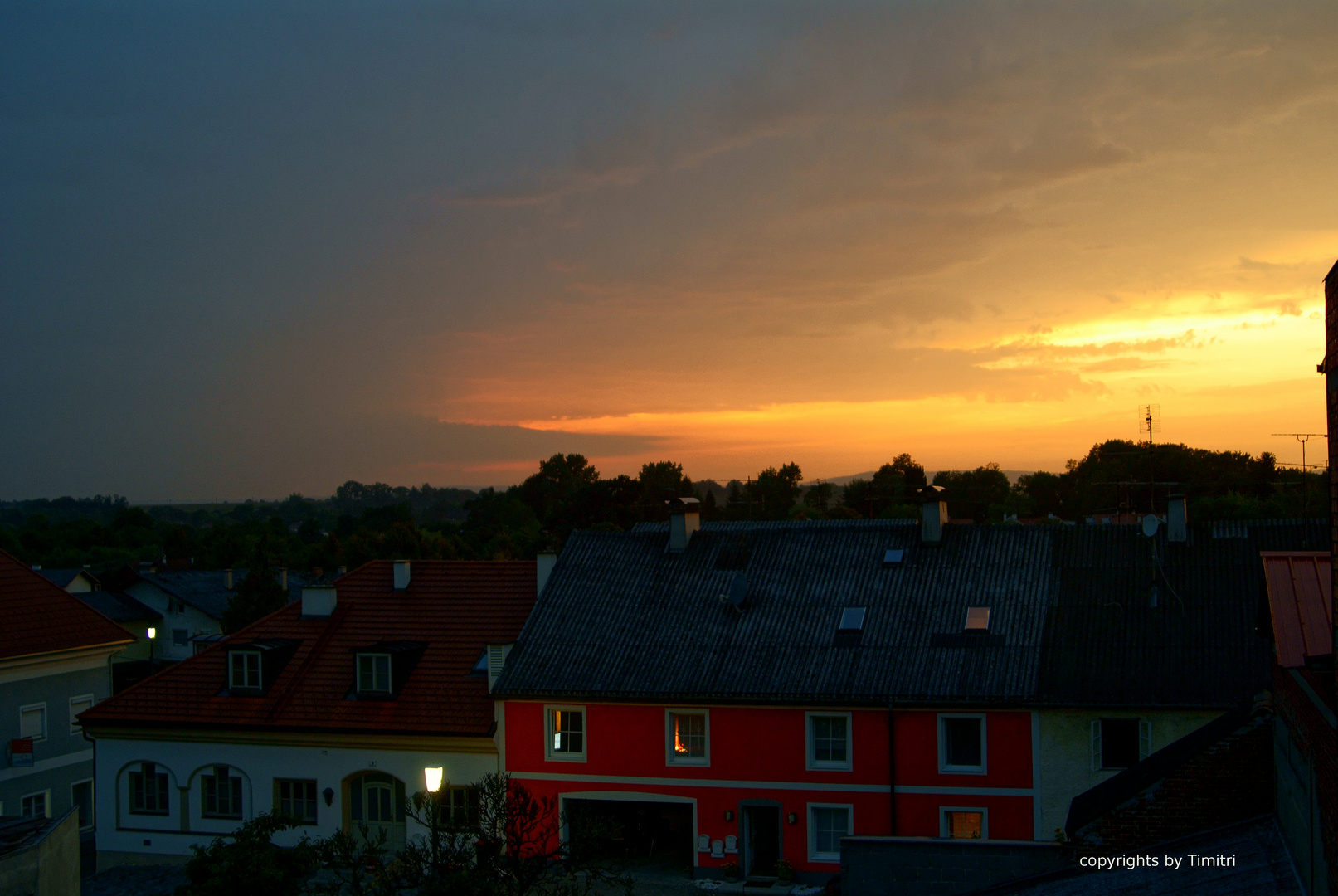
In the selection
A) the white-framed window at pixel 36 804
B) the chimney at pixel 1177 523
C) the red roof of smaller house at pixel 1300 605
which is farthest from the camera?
the white-framed window at pixel 36 804

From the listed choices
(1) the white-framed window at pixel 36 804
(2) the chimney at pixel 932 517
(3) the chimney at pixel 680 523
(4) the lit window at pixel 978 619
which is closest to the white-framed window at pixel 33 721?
(1) the white-framed window at pixel 36 804

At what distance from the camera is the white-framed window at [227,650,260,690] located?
2975 centimetres

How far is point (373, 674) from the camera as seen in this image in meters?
29.0

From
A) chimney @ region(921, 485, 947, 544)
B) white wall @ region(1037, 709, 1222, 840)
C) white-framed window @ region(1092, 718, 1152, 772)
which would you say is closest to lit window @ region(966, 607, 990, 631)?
white wall @ region(1037, 709, 1222, 840)

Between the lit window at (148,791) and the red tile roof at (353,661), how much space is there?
4.39ft

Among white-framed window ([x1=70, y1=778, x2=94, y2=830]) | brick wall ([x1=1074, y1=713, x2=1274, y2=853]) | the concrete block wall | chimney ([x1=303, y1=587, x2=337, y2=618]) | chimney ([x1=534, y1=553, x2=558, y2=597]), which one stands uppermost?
chimney ([x1=534, y1=553, x2=558, y2=597])

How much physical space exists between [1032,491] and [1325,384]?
129 meters

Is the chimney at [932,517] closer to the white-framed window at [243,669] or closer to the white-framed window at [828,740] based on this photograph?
the white-framed window at [828,740]

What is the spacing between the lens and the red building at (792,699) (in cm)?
2531

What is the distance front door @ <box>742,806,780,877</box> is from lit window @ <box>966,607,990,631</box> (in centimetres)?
649

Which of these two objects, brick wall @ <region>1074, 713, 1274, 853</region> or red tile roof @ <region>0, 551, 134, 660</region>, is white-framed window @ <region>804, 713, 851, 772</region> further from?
red tile roof @ <region>0, 551, 134, 660</region>

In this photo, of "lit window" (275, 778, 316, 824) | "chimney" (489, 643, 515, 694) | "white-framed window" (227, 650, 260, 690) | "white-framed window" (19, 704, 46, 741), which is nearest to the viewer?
"chimney" (489, 643, 515, 694)

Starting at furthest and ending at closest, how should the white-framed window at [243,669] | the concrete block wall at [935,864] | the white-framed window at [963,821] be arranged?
the white-framed window at [243,669], the white-framed window at [963,821], the concrete block wall at [935,864]

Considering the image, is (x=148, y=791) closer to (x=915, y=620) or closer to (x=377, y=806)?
(x=377, y=806)
